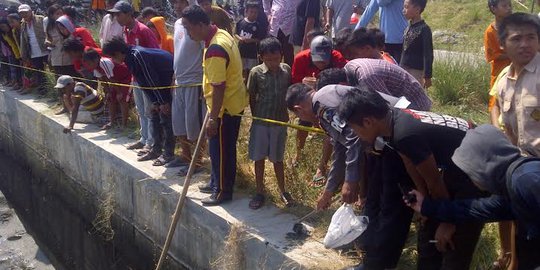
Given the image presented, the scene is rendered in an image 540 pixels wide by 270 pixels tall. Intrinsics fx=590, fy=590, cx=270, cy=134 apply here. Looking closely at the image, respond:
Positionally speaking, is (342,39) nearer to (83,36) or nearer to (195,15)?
(195,15)

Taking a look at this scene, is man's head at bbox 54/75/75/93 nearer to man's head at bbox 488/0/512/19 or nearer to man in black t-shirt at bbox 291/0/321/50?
man in black t-shirt at bbox 291/0/321/50

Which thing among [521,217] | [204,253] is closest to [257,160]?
[204,253]

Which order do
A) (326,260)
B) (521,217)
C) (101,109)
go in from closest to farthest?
1. (521,217)
2. (326,260)
3. (101,109)

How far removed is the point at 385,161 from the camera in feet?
10.7

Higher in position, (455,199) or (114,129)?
(455,199)

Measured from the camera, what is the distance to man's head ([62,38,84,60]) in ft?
24.6

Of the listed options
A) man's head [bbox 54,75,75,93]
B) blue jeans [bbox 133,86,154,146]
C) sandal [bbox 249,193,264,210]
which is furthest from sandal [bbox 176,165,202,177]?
man's head [bbox 54,75,75,93]

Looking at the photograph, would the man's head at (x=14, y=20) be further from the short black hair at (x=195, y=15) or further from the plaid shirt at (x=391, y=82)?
the plaid shirt at (x=391, y=82)

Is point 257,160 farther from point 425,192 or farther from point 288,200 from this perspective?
point 425,192

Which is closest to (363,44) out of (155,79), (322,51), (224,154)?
(322,51)

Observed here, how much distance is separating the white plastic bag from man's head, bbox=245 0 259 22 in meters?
3.56

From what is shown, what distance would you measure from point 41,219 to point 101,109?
1.86m

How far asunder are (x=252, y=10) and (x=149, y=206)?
7.92ft

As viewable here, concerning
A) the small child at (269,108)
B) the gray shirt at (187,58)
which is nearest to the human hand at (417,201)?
the small child at (269,108)
